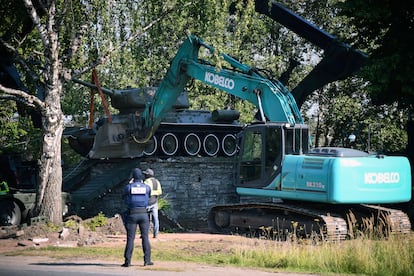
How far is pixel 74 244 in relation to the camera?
18750 millimetres

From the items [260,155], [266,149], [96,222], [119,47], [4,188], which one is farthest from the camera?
[4,188]

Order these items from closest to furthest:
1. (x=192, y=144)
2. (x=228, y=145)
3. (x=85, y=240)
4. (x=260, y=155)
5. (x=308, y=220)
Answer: (x=308, y=220) < (x=85, y=240) < (x=260, y=155) < (x=192, y=144) < (x=228, y=145)

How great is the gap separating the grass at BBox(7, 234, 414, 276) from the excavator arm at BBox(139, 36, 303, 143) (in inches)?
182

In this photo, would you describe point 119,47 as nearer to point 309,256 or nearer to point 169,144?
point 169,144

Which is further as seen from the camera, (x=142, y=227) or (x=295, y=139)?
(x=295, y=139)

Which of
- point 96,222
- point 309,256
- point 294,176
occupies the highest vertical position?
point 294,176

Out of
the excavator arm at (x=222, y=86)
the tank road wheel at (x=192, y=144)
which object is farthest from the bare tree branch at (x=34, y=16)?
the tank road wheel at (x=192, y=144)

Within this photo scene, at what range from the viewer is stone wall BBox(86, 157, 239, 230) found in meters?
26.4

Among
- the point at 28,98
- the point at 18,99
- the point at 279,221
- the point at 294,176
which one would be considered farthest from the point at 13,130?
the point at 294,176

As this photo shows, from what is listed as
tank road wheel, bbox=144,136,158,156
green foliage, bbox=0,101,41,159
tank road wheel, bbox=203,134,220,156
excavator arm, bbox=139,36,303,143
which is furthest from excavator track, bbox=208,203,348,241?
green foliage, bbox=0,101,41,159

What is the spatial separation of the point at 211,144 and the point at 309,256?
575 inches

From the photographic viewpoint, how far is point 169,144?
2755 centimetres

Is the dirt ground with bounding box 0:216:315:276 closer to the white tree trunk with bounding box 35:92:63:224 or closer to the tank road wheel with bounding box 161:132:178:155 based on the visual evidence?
the white tree trunk with bounding box 35:92:63:224

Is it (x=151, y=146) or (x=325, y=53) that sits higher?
(x=325, y=53)
